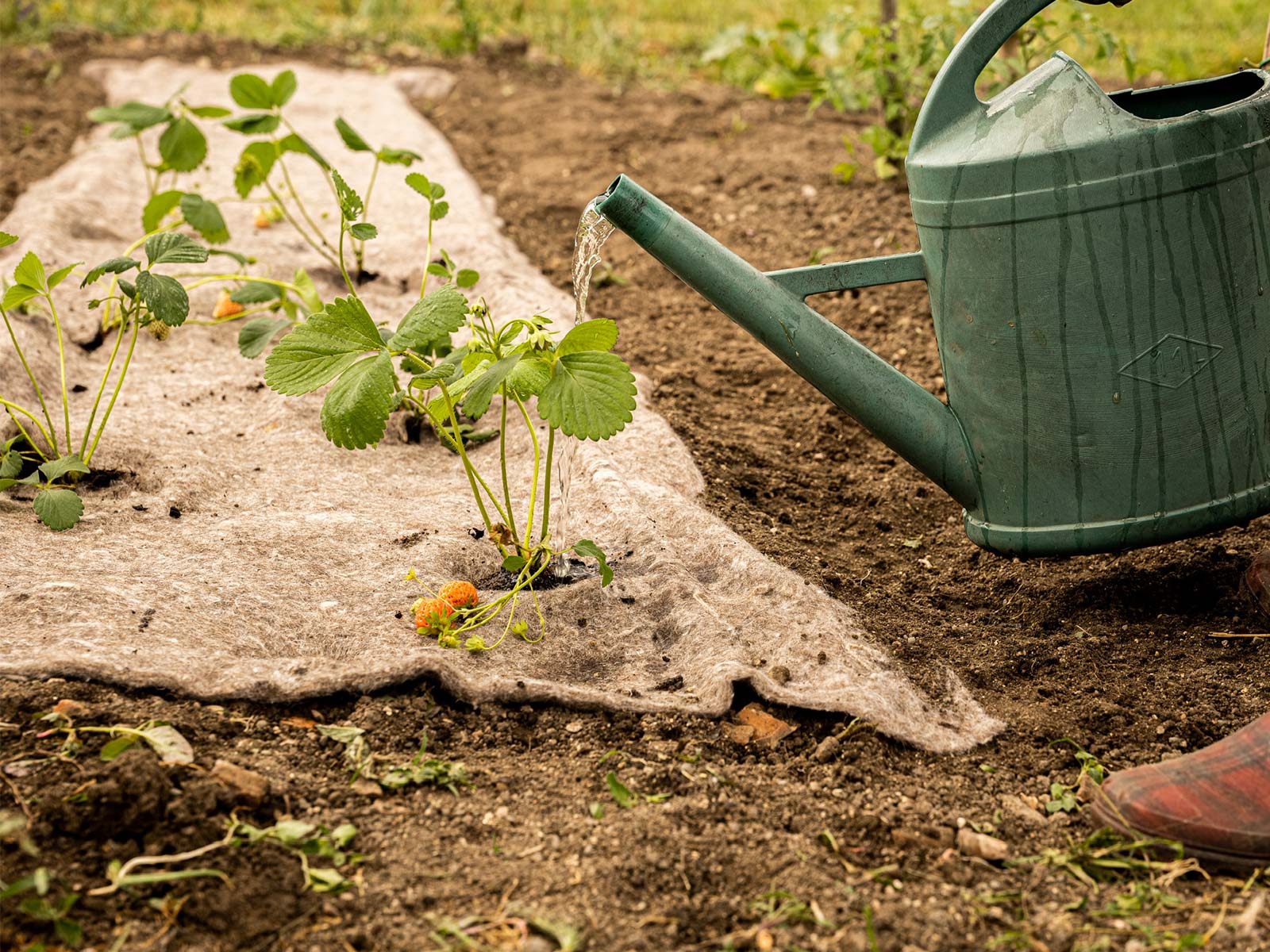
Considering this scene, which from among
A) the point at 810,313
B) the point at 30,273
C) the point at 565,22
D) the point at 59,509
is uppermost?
the point at 565,22

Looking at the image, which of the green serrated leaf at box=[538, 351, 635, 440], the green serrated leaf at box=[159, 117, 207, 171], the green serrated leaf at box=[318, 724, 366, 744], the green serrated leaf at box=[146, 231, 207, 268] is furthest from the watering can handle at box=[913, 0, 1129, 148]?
the green serrated leaf at box=[159, 117, 207, 171]

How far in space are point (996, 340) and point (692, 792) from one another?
726 mm

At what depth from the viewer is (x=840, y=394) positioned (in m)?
1.62


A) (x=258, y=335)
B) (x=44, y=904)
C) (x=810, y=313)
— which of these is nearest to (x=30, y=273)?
(x=258, y=335)

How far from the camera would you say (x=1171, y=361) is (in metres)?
1.52

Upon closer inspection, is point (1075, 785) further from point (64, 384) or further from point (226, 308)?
point (226, 308)

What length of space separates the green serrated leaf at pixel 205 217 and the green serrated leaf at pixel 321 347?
1016 mm

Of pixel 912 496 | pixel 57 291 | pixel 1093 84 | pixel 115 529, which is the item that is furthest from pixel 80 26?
pixel 1093 84

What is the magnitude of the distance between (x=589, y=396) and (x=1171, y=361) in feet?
2.52

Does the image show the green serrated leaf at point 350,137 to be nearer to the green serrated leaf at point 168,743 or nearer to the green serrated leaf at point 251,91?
the green serrated leaf at point 251,91

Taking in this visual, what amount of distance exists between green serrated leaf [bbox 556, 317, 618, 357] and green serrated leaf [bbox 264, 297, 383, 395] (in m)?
0.25

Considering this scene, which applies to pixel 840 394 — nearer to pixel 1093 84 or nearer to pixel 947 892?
pixel 1093 84

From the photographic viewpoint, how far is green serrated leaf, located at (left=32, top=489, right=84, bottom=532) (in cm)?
174

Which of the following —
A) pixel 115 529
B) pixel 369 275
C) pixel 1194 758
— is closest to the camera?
pixel 1194 758
